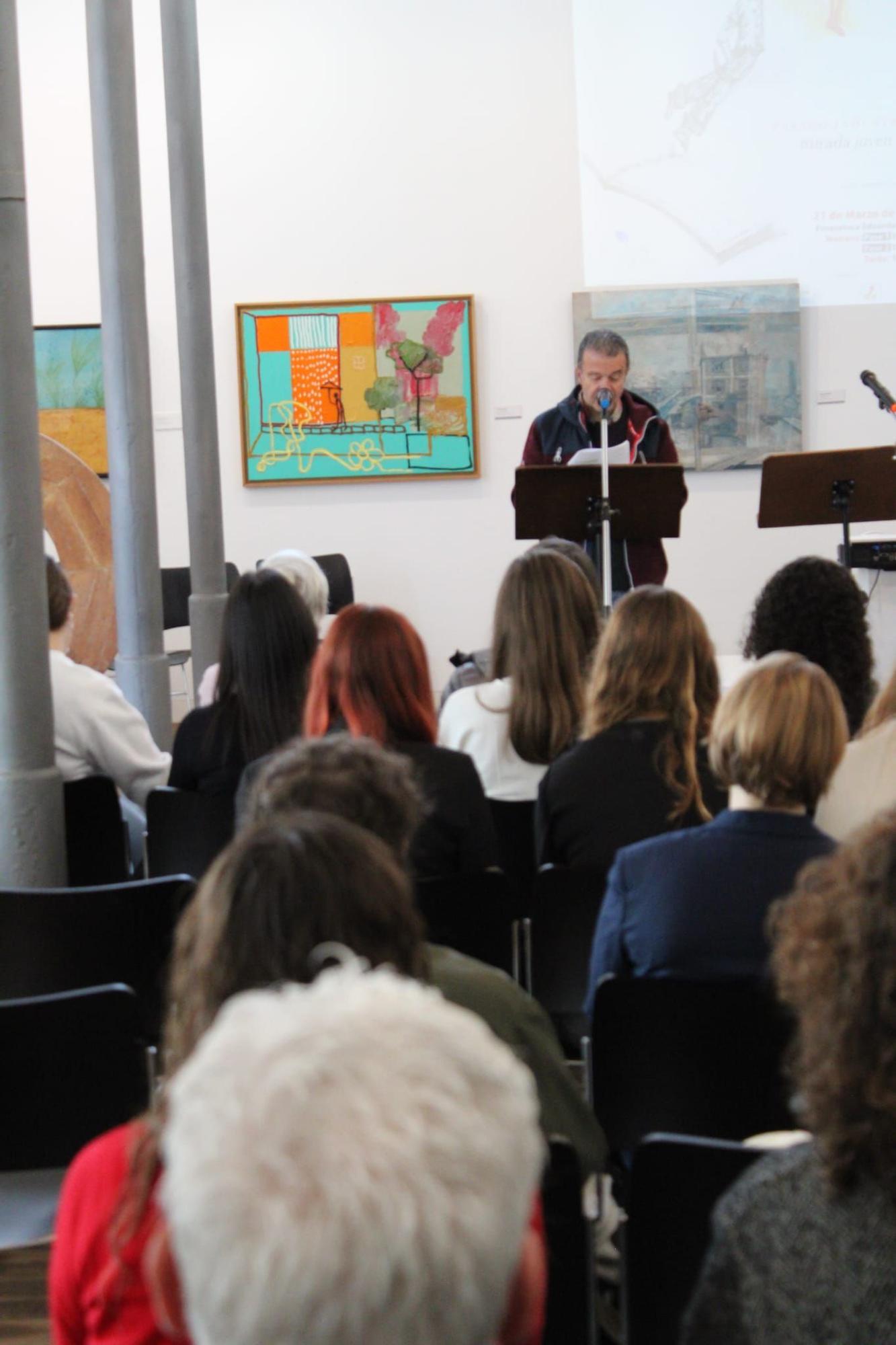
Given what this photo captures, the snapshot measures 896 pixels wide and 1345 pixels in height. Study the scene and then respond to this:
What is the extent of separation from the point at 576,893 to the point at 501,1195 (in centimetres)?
162

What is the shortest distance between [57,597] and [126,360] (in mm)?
A: 2152

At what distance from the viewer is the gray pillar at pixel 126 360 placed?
496 cm

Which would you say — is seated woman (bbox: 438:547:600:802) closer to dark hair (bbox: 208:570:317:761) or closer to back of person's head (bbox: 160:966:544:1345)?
dark hair (bbox: 208:570:317:761)

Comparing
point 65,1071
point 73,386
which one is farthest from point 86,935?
point 73,386

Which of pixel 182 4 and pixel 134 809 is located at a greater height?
pixel 182 4

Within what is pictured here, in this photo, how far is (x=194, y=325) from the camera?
19.2ft

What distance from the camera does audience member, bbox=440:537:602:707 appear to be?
3264mm

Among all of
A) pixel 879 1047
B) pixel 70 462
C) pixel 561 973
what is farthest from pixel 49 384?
pixel 879 1047

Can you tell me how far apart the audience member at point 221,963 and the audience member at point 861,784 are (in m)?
1.42

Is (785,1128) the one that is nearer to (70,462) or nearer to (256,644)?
(256,644)

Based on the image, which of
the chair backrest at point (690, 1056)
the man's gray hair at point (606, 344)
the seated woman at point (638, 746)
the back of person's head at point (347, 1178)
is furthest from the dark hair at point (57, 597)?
the man's gray hair at point (606, 344)

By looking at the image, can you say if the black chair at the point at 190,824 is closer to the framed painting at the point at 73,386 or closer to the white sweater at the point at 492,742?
Result: the white sweater at the point at 492,742

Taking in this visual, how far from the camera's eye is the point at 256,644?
294 centimetres

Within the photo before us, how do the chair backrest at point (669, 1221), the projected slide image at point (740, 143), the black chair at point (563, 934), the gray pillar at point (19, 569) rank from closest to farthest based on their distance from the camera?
the chair backrest at point (669, 1221) < the black chair at point (563, 934) < the gray pillar at point (19, 569) < the projected slide image at point (740, 143)
